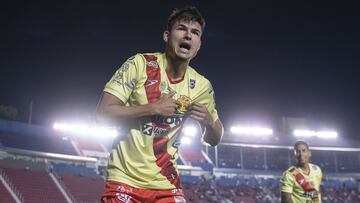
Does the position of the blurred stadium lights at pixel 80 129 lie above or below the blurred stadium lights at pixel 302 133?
below

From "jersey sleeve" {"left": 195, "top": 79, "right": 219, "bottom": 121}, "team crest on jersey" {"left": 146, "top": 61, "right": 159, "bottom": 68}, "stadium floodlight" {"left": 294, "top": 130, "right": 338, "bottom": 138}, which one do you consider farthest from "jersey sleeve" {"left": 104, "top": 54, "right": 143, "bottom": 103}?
"stadium floodlight" {"left": 294, "top": 130, "right": 338, "bottom": 138}

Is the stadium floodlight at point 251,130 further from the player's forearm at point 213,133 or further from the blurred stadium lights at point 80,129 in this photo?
the player's forearm at point 213,133

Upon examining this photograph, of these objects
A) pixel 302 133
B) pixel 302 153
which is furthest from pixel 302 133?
pixel 302 153

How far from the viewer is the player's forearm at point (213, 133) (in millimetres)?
3832

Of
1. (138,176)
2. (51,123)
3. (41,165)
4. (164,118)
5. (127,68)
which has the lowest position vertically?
(138,176)

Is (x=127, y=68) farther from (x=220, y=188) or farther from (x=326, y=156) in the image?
(x=326, y=156)

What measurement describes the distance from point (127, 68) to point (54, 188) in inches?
1391

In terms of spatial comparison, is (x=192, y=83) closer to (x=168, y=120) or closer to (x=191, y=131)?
(x=168, y=120)

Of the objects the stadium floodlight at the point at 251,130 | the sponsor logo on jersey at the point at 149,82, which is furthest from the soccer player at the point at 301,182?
the stadium floodlight at the point at 251,130

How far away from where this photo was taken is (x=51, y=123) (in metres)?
50.1

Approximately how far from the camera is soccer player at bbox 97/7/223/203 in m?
3.34

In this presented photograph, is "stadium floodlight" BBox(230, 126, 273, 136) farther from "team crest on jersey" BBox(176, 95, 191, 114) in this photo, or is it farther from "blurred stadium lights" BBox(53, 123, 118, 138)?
"team crest on jersey" BBox(176, 95, 191, 114)

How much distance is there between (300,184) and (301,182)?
0.16 ft

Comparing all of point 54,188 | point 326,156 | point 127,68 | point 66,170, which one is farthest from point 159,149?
point 326,156
